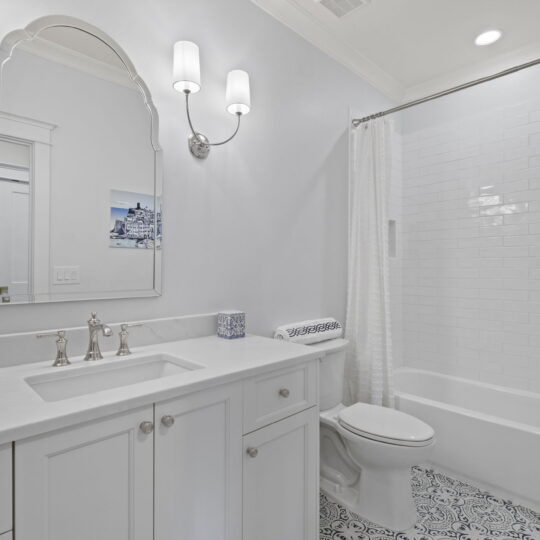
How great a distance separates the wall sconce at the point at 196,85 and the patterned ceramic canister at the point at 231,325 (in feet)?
2.38

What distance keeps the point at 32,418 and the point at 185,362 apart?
0.54 metres

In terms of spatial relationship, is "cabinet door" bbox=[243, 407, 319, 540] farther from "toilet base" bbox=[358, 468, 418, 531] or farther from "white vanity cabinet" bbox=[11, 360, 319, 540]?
"toilet base" bbox=[358, 468, 418, 531]

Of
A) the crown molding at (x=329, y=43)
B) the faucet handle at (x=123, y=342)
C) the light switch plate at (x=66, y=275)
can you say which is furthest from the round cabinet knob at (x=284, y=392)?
the crown molding at (x=329, y=43)

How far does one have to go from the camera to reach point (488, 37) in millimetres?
2387

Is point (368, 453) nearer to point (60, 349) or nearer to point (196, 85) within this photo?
point (60, 349)

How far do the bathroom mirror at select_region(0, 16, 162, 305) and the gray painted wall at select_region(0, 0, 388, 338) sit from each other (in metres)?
0.06

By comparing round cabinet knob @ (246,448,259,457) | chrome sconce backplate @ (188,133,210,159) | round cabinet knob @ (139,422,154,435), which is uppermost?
chrome sconce backplate @ (188,133,210,159)

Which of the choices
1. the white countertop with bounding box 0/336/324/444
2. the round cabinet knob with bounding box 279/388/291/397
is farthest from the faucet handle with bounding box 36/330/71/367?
the round cabinet knob with bounding box 279/388/291/397

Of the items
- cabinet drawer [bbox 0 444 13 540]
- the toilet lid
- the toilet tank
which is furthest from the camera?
the toilet tank

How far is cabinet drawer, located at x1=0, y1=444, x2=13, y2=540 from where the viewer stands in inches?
29.8

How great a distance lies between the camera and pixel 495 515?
179cm

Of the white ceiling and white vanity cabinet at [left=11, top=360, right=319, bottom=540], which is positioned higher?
the white ceiling

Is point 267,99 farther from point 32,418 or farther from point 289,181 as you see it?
point 32,418

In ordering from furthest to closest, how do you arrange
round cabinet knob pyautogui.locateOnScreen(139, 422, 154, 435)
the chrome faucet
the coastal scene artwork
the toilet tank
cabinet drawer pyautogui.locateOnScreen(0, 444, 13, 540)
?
1. the toilet tank
2. the coastal scene artwork
3. the chrome faucet
4. round cabinet knob pyautogui.locateOnScreen(139, 422, 154, 435)
5. cabinet drawer pyautogui.locateOnScreen(0, 444, 13, 540)
